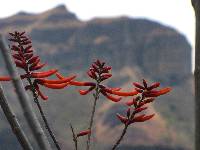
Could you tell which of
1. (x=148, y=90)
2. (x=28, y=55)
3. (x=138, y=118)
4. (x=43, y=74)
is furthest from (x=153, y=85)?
(x=28, y=55)

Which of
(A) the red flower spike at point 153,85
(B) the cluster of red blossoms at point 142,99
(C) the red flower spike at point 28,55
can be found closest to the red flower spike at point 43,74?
(C) the red flower spike at point 28,55

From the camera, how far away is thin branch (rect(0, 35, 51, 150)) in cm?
188

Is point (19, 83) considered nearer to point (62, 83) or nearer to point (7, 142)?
point (62, 83)

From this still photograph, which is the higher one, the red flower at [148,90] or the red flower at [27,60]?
the red flower at [27,60]

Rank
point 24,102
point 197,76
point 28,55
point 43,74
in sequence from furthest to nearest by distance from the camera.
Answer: point 28,55 < point 43,74 < point 197,76 < point 24,102

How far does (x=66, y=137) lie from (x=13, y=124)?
177m

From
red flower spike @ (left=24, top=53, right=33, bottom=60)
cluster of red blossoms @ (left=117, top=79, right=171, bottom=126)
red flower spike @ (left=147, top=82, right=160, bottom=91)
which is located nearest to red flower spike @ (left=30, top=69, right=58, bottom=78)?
red flower spike @ (left=24, top=53, right=33, bottom=60)

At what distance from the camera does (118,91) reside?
291 centimetres

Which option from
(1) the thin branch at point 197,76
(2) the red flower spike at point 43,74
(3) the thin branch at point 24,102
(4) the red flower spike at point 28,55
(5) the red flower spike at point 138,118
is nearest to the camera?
(3) the thin branch at point 24,102

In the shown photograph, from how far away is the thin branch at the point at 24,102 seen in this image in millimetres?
1881

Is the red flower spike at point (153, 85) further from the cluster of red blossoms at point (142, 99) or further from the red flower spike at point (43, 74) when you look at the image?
the red flower spike at point (43, 74)

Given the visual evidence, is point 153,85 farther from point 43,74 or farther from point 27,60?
point 27,60

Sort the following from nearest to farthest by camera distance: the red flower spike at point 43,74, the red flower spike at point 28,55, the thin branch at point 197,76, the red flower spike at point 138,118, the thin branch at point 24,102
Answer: the thin branch at point 24,102
the thin branch at point 197,76
the red flower spike at point 43,74
the red flower spike at point 138,118
the red flower spike at point 28,55

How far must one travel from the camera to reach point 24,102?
1.89 m
